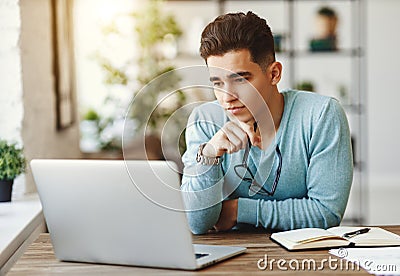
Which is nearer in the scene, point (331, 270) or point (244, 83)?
point (331, 270)

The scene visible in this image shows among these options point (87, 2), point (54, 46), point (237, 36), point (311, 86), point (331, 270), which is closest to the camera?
point (331, 270)

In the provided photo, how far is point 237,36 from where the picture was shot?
6.90ft

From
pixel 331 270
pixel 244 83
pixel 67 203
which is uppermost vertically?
pixel 244 83

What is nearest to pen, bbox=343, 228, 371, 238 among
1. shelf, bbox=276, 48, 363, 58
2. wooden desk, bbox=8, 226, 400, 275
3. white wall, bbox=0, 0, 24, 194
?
wooden desk, bbox=8, 226, 400, 275

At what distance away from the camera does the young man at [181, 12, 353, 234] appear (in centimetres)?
211

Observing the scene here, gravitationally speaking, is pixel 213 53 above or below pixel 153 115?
above

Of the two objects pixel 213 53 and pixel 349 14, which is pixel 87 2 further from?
pixel 213 53

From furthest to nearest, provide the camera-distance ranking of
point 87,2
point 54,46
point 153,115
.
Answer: point 87,2 → point 153,115 → point 54,46

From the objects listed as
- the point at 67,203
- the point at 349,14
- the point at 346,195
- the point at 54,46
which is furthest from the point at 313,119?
the point at 349,14

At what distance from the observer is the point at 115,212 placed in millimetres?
1710

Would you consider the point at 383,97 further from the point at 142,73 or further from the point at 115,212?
the point at 115,212

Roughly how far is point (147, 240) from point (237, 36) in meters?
0.69

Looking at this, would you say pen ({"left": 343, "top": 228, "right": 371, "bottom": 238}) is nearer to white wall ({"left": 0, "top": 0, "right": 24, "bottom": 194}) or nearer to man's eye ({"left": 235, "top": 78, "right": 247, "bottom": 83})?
man's eye ({"left": 235, "top": 78, "right": 247, "bottom": 83})

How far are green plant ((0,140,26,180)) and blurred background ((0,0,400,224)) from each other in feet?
0.92
